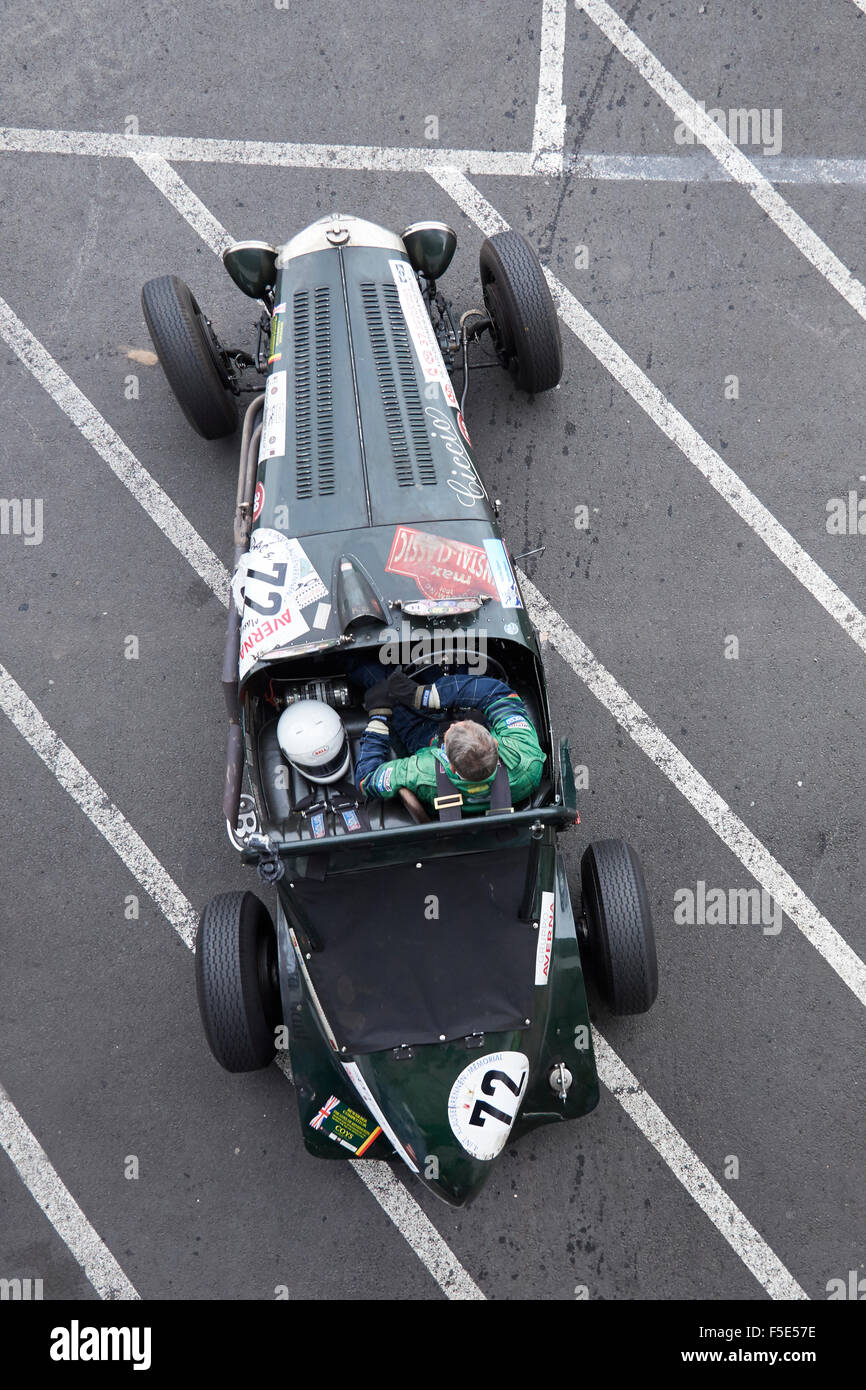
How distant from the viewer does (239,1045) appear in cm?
443

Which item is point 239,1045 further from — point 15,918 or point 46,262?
point 46,262

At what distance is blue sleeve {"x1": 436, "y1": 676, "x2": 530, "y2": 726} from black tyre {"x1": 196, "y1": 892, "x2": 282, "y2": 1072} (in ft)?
4.87

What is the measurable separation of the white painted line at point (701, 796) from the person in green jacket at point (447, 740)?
1248mm

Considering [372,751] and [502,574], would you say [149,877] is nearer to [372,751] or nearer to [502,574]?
[372,751]

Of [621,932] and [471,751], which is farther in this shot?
[621,932]

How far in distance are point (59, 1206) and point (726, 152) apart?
7.33m

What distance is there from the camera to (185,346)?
5.14m

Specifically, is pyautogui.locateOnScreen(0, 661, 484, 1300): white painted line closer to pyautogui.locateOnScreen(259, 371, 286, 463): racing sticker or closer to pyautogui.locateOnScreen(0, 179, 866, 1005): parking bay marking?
pyautogui.locateOnScreen(0, 179, 866, 1005): parking bay marking

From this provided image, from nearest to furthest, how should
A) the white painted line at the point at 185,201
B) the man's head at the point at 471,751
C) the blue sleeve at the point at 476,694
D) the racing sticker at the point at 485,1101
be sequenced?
the man's head at the point at 471,751, the racing sticker at the point at 485,1101, the blue sleeve at the point at 476,694, the white painted line at the point at 185,201

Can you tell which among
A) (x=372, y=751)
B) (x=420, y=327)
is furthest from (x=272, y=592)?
(x=420, y=327)

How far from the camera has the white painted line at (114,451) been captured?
5.52 m

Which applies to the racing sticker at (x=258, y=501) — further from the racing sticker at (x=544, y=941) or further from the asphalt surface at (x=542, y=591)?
the racing sticker at (x=544, y=941)

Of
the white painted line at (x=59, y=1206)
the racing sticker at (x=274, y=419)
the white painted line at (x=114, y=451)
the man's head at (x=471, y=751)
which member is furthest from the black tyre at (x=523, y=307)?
the white painted line at (x=59, y=1206)
